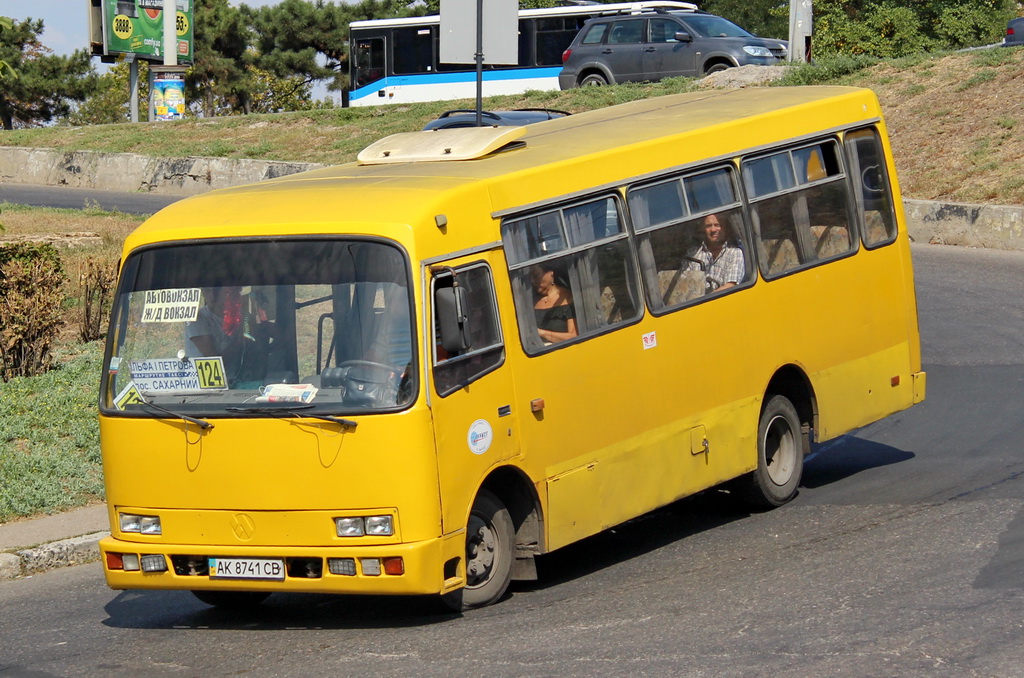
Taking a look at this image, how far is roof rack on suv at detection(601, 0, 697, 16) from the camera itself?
119 feet

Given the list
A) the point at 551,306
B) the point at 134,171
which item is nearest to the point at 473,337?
the point at 551,306

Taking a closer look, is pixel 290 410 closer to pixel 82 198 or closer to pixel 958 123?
→ pixel 958 123

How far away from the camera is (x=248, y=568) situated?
687 cm

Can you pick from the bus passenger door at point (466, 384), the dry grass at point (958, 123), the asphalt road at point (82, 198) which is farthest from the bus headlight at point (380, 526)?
the asphalt road at point (82, 198)

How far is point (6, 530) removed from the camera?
9234 millimetres

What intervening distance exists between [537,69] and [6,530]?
3285 cm

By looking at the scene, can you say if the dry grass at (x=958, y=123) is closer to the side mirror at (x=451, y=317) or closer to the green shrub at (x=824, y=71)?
the green shrub at (x=824, y=71)

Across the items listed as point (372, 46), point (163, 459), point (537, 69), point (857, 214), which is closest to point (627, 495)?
point (163, 459)

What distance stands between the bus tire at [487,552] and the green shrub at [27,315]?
6.71 m

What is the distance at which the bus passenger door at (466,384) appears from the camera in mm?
6828

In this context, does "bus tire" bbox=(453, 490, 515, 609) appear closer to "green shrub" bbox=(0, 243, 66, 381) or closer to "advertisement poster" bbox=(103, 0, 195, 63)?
"green shrub" bbox=(0, 243, 66, 381)

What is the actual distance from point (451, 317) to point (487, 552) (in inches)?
53.0

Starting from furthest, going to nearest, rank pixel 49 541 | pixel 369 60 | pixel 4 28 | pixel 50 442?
pixel 369 60, pixel 50 442, pixel 4 28, pixel 49 541

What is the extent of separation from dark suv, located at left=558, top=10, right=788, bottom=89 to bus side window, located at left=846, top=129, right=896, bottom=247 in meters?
20.1
